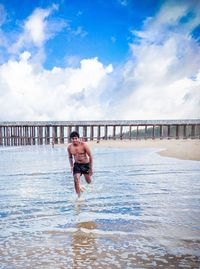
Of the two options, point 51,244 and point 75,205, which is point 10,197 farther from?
point 51,244

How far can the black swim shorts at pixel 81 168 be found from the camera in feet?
22.6

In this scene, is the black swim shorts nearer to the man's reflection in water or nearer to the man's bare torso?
the man's bare torso

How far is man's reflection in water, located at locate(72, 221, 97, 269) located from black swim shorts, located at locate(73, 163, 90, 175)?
2378 millimetres

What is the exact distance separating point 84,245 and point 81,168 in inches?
132

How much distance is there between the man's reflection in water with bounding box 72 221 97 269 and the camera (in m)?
3.14

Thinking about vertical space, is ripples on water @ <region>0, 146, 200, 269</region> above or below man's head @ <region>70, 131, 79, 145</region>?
below

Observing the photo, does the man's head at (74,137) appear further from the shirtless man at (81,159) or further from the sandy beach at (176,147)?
the sandy beach at (176,147)

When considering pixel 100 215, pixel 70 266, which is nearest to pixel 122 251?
pixel 70 266

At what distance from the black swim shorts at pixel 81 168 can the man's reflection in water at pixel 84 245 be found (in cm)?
238

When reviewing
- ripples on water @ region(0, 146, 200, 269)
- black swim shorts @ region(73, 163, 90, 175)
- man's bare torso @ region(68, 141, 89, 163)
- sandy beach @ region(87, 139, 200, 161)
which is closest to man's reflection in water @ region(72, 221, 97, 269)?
ripples on water @ region(0, 146, 200, 269)

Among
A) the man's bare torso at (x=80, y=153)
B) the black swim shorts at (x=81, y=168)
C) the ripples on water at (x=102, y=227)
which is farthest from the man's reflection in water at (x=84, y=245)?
the man's bare torso at (x=80, y=153)

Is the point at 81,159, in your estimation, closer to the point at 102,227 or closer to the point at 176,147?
the point at 102,227

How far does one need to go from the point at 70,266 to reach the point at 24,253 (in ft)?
2.13

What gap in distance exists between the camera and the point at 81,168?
6.92 m
